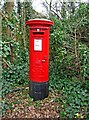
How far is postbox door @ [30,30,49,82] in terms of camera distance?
3.58 metres

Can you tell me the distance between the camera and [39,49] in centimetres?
362

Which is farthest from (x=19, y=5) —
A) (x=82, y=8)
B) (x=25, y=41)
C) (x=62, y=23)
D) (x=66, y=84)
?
(x=66, y=84)

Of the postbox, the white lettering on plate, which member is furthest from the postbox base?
the white lettering on plate

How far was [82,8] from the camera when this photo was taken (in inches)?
177

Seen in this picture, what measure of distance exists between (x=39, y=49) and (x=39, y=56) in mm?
135

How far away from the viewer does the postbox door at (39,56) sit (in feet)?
11.8

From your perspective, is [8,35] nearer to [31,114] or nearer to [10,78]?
[10,78]

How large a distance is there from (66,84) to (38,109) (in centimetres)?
95

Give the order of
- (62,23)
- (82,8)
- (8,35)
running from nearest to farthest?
1. (82,8)
2. (62,23)
3. (8,35)

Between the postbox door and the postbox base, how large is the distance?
8 centimetres

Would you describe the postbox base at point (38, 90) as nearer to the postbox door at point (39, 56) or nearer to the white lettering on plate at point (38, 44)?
the postbox door at point (39, 56)

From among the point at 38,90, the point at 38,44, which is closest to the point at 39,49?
the point at 38,44

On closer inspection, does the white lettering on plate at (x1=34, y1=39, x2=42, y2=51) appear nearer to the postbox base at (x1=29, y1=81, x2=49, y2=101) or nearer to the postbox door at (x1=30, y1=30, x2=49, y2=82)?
the postbox door at (x1=30, y1=30, x2=49, y2=82)

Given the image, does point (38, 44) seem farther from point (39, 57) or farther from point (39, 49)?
point (39, 57)
